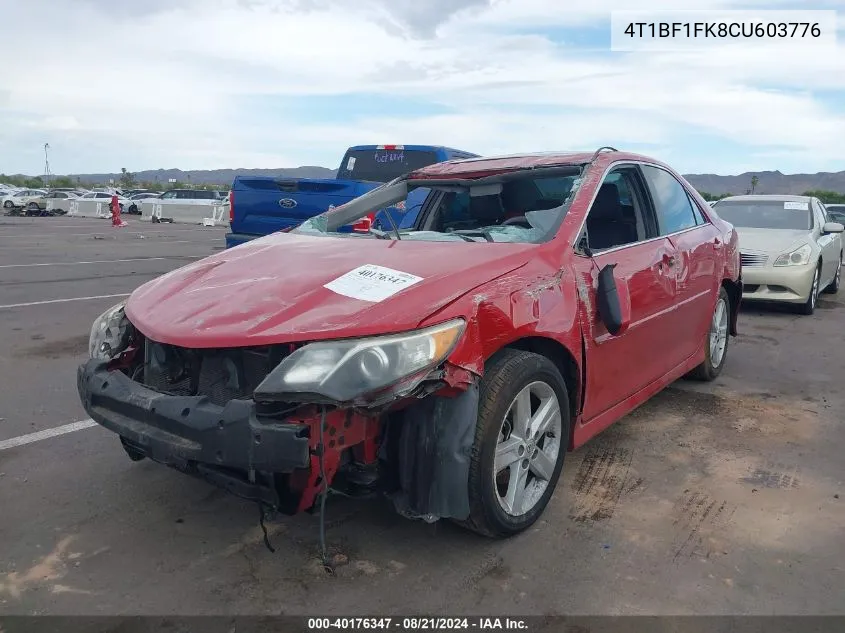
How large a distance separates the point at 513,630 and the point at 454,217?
8.98 feet

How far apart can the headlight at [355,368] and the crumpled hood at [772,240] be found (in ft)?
23.4

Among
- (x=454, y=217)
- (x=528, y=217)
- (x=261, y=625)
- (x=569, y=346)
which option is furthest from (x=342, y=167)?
(x=261, y=625)

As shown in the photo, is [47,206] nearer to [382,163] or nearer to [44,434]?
[382,163]

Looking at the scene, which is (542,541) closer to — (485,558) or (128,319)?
(485,558)

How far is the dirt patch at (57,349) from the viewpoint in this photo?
611 centimetres

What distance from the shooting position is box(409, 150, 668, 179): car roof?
3.99 metres

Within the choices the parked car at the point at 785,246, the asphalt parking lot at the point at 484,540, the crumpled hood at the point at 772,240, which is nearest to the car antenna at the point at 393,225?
the asphalt parking lot at the point at 484,540

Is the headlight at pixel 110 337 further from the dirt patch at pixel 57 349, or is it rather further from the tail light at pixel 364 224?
the dirt patch at pixel 57 349

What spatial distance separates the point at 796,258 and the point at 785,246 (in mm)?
222

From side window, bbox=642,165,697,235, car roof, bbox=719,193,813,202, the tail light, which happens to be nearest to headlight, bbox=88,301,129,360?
the tail light

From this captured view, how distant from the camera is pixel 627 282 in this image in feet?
12.0

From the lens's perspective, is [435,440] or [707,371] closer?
[435,440]

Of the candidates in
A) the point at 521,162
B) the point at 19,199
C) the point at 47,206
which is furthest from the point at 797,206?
the point at 19,199

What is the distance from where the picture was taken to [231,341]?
8.56ft
